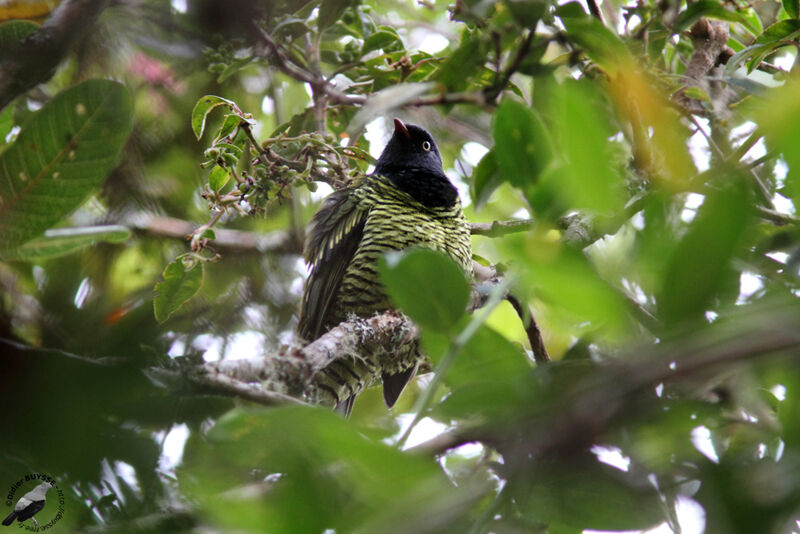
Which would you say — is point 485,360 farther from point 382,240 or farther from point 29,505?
point 382,240

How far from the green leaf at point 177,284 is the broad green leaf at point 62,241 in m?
0.25

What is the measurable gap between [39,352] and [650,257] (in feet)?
1.83

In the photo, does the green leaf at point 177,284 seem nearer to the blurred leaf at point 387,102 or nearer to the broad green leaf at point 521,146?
the blurred leaf at point 387,102

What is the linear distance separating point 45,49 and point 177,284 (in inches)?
24.4

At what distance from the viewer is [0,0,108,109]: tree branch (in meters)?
1.45

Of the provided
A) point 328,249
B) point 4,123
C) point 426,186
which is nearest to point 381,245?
point 328,249

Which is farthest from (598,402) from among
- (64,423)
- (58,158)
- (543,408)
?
(58,158)

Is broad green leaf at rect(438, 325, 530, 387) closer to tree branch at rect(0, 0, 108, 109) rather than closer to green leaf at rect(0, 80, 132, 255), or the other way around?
green leaf at rect(0, 80, 132, 255)

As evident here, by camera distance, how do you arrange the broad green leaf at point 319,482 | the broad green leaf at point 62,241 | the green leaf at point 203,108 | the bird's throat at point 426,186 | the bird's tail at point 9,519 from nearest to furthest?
the broad green leaf at point 319,482 → the bird's tail at point 9,519 → the broad green leaf at point 62,241 → the green leaf at point 203,108 → the bird's throat at point 426,186

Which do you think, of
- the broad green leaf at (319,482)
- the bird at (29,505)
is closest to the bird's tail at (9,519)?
the bird at (29,505)

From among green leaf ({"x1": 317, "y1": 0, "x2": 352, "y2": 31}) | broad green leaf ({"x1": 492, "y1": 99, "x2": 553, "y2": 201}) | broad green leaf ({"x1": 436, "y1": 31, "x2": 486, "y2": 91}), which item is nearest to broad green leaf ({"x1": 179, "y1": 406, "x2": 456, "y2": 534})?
broad green leaf ({"x1": 492, "y1": 99, "x2": 553, "y2": 201})

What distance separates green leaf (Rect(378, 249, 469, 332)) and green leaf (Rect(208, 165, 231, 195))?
133 centimetres

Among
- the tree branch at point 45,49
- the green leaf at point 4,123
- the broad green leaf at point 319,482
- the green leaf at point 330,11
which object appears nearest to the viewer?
the broad green leaf at point 319,482
